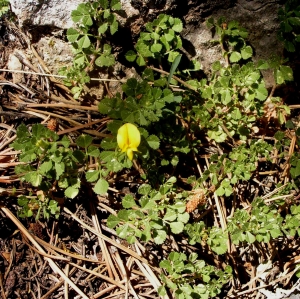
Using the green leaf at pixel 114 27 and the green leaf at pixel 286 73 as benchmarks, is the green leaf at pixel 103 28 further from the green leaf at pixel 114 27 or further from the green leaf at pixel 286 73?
the green leaf at pixel 286 73

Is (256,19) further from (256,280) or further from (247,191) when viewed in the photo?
(256,280)

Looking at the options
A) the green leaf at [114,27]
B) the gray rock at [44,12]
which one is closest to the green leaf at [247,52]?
the green leaf at [114,27]

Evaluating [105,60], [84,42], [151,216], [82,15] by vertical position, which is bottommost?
[151,216]

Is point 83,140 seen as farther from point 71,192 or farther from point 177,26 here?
point 177,26

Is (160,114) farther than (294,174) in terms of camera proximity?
No

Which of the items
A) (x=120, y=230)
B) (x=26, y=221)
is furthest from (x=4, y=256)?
(x=120, y=230)

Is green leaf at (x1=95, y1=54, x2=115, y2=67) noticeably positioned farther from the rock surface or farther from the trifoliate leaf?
the rock surface

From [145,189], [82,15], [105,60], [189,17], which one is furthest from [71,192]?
[189,17]
